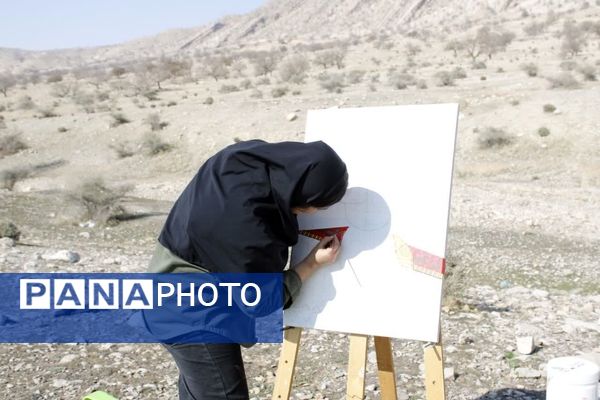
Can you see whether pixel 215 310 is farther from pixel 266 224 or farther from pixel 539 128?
pixel 539 128

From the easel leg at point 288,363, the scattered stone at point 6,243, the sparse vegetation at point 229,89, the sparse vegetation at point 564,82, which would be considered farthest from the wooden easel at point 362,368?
the sparse vegetation at point 229,89

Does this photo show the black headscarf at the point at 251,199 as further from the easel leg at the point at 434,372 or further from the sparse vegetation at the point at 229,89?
the sparse vegetation at the point at 229,89

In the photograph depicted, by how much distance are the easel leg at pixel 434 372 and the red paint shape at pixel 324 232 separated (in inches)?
23.3

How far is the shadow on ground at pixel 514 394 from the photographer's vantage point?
4.04 meters

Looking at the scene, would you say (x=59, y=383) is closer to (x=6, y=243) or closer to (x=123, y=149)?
(x=6, y=243)

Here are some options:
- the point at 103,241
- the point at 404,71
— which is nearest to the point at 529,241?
the point at 103,241

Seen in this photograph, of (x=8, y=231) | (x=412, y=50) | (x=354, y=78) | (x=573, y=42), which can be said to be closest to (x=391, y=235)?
(x=8, y=231)

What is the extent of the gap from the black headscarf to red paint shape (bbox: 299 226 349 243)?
588 mm

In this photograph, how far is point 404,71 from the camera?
83.7 ft

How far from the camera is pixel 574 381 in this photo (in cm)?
268

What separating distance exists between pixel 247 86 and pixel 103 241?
58.3 feet

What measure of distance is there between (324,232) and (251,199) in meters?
0.77

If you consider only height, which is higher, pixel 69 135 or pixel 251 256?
pixel 251 256

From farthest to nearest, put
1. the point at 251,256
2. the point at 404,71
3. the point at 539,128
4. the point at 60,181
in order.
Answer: the point at 404,71, the point at 60,181, the point at 539,128, the point at 251,256
